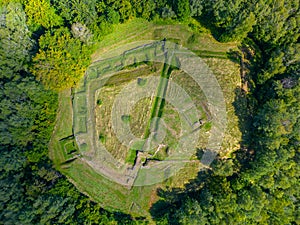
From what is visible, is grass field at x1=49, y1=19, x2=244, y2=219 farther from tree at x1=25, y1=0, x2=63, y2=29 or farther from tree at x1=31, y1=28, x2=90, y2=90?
tree at x1=25, y1=0, x2=63, y2=29

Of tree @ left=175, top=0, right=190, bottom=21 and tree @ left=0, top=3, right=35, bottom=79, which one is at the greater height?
tree @ left=175, top=0, right=190, bottom=21

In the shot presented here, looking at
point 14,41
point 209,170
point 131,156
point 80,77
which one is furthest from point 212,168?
point 14,41

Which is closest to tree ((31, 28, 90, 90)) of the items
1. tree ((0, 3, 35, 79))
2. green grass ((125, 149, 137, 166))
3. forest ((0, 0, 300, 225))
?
forest ((0, 0, 300, 225))

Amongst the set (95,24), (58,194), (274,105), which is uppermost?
(95,24)

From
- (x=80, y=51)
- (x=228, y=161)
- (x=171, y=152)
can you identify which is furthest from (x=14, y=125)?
(x=228, y=161)

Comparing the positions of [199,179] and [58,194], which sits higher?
[199,179]

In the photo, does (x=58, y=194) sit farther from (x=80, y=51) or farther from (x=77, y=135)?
(x=80, y=51)
